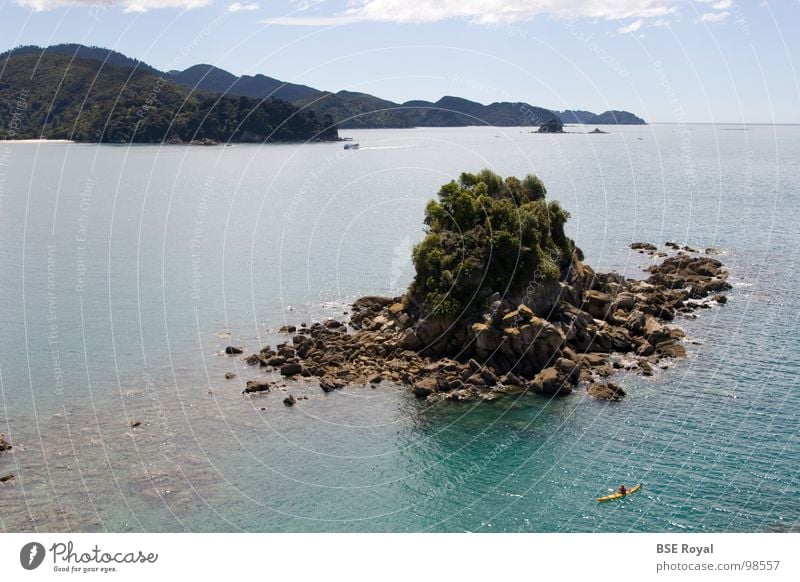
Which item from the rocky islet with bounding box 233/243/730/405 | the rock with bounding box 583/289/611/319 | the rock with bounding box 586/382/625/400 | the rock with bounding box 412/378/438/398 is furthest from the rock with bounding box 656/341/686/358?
the rock with bounding box 412/378/438/398

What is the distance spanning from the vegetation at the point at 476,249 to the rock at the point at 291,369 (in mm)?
12653

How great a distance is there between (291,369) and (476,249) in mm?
20272

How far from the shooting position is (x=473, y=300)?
69562 millimetres

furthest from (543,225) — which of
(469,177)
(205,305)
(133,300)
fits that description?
(133,300)

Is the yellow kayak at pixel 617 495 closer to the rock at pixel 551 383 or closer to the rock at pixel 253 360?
the rock at pixel 551 383

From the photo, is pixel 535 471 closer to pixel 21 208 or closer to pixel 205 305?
pixel 205 305

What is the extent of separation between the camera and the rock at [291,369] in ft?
218

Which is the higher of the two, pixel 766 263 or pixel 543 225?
pixel 543 225

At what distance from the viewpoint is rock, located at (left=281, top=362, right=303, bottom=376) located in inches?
2616

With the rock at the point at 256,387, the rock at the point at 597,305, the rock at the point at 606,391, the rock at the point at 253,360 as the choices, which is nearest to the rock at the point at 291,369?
the rock at the point at 256,387

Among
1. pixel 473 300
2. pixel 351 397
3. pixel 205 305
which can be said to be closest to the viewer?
pixel 351 397

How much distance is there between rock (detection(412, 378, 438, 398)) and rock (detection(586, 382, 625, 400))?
40.9 ft

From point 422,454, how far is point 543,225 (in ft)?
104

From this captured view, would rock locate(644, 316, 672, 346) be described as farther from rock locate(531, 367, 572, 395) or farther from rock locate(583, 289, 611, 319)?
rock locate(531, 367, 572, 395)
